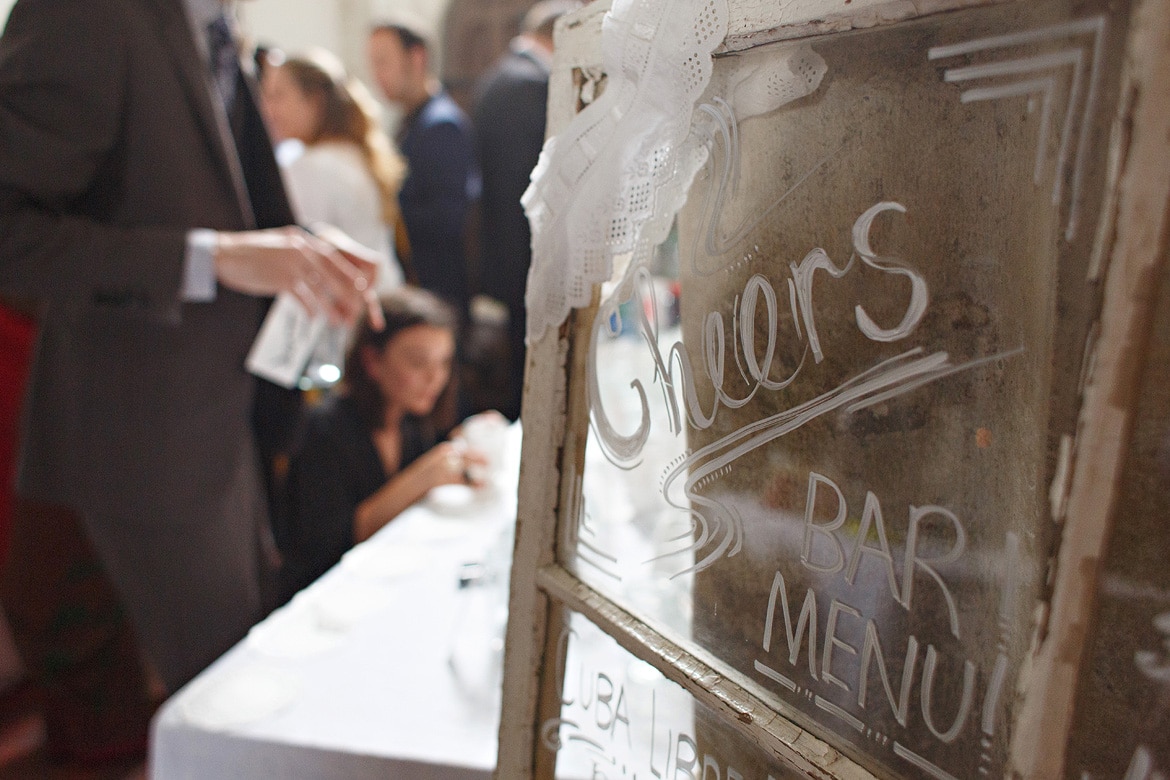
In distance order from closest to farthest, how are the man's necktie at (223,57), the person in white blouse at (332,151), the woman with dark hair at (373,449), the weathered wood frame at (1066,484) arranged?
the weathered wood frame at (1066,484) → the man's necktie at (223,57) → the woman with dark hair at (373,449) → the person in white blouse at (332,151)

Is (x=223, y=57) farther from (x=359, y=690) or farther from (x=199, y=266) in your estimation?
(x=359, y=690)

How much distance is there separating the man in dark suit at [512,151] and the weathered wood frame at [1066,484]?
2.04 m

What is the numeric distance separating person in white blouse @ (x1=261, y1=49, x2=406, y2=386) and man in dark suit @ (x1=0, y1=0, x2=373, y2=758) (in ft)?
3.45

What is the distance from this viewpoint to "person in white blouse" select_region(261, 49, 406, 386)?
91.0 inches

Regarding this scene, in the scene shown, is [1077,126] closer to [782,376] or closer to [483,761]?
[782,376]

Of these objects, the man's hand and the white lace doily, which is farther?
the man's hand

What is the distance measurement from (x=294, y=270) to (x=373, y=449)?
34.0 inches

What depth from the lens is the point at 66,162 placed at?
3.43 feet

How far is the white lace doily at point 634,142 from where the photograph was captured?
410mm

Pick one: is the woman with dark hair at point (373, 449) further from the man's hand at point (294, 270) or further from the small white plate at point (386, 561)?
the man's hand at point (294, 270)

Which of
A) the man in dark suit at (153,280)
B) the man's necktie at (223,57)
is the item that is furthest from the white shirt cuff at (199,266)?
the man's necktie at (223,57)

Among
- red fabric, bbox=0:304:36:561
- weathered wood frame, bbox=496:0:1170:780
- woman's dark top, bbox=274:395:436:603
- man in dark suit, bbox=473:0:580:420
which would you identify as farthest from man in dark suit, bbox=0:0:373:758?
man in dark suit, bbox=473:0:580:420

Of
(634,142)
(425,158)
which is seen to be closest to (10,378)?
(425,158)

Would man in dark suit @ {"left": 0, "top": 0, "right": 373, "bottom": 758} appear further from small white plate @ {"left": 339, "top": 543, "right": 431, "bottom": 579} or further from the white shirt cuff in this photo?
small white plate @ {"left": 339, "top": 543, "right": 431, "bottom": 579}
